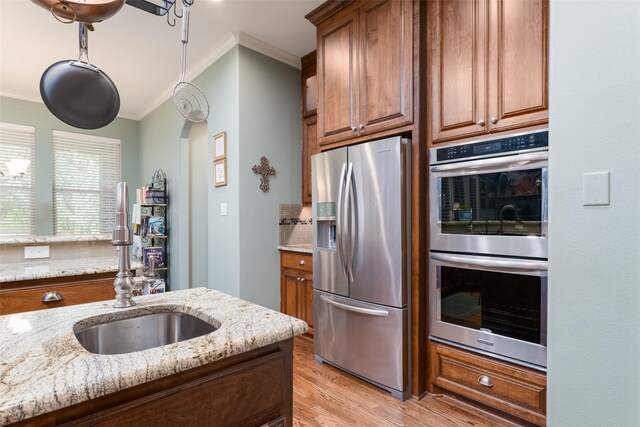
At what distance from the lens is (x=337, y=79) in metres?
2.46

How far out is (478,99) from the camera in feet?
5.91

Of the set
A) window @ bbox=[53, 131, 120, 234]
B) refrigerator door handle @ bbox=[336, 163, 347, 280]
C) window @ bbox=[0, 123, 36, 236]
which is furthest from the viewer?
window @ bbox=[53, 131, 120, 234]

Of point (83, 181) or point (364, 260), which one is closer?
point (364, 260)

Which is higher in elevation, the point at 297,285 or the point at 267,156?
the point at 267,156

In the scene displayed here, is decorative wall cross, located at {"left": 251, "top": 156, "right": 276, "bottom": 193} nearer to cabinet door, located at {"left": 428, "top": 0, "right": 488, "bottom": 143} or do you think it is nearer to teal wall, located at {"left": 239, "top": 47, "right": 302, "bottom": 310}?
teal wall, located at {"left": 239, "top": 47, "right": 302, "bottom": 310}

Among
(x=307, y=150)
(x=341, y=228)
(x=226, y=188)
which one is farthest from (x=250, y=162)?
(x=341, y=228)

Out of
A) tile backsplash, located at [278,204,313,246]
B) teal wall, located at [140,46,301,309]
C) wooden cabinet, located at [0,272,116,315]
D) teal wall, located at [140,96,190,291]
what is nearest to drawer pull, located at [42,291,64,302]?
wooden cabinet, located at [0,272,116,315]

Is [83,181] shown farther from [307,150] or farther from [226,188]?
[307,150]

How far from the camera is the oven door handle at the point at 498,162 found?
1579 millimetres

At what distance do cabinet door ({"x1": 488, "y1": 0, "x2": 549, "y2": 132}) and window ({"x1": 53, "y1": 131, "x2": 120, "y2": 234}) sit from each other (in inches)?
185

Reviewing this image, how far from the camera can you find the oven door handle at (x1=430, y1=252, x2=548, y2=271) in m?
1.59

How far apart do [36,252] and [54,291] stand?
800 millimetres

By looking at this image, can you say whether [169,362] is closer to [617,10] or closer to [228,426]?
[228,426]

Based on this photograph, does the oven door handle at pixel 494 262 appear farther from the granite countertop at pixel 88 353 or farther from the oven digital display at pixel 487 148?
the granite countertop at pixel 88 353
